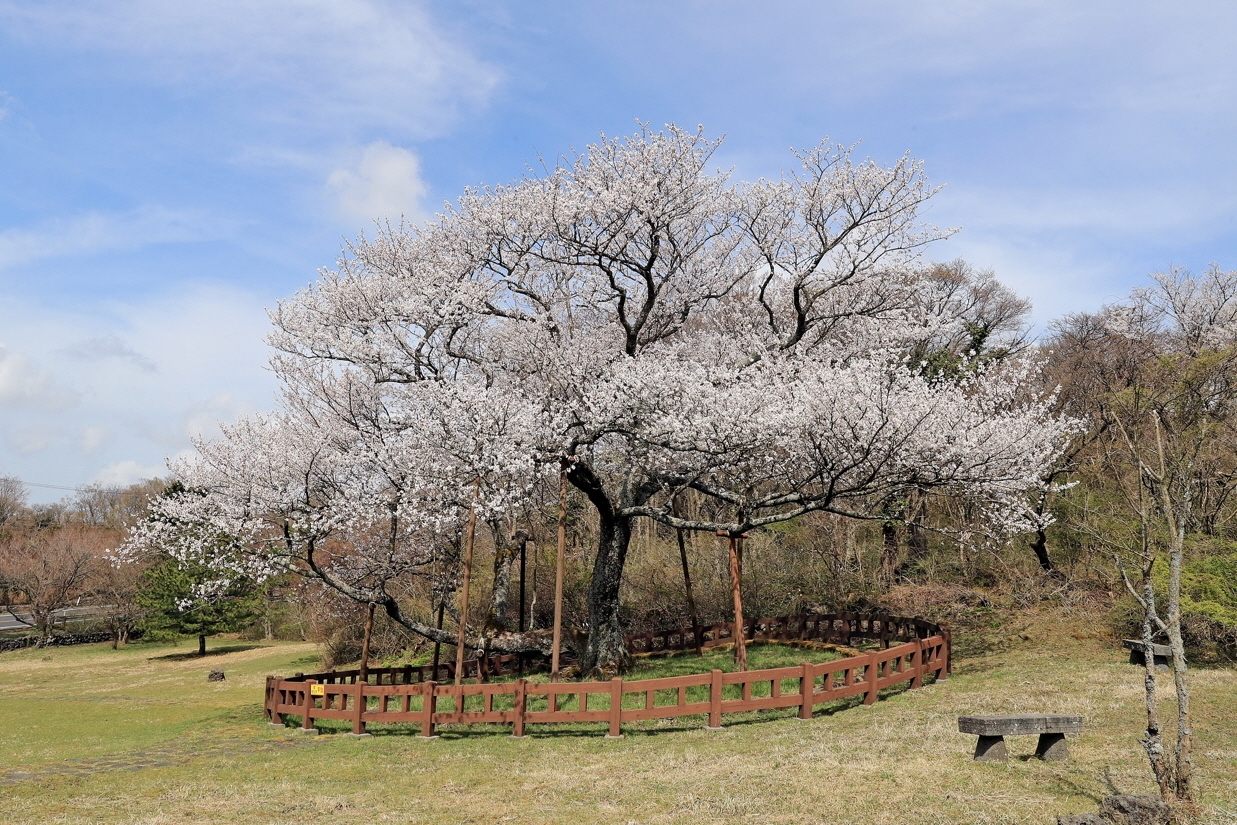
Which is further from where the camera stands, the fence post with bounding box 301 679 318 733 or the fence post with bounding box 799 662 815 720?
the fence post with bounding box 301 679 318 733

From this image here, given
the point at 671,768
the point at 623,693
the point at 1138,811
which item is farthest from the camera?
the point at 623,693

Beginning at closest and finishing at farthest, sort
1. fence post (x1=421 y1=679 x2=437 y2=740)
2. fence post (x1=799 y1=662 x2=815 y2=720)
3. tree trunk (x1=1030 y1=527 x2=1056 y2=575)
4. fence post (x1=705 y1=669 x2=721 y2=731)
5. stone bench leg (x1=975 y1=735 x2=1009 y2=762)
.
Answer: stone bench leg (x1=975 y1=735 x2=1009 y2=762) < fence post (x1=705 y1=669 x2=721 y2=731) < fence post (x1=799 y1=662 x2=815 y2=720) < fence post (x1=421 y1=679 x2=437 y2=740) < tree trunk (x1=1030 y1=527 x2=1056 y2=575)

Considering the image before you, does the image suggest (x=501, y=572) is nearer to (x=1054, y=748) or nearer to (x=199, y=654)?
(x=1054, y=748)

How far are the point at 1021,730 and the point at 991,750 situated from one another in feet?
1.29

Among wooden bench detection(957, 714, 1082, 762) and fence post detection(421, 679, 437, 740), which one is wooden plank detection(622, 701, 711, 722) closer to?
fence post detection(421, 679, 437, 740)

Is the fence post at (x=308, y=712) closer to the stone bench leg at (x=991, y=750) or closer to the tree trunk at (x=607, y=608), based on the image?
the tree trunk at (x=607, y=608)

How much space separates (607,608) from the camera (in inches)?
→ 724

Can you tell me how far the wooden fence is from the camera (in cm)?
1254

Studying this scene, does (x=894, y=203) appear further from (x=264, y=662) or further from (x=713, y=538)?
(x=264, y=662)

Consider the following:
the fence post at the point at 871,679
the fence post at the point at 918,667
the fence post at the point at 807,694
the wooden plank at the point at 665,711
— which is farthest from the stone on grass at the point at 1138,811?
the fence post at the point at 918,667

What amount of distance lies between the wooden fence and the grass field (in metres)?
0.33

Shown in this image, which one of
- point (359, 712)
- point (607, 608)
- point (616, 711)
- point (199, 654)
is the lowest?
point (199, 654)

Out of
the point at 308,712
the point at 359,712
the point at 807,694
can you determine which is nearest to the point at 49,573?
the point at 308,712

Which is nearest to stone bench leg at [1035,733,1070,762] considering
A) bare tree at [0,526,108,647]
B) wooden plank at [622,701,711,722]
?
wooden plank at [622,701,711,722]
